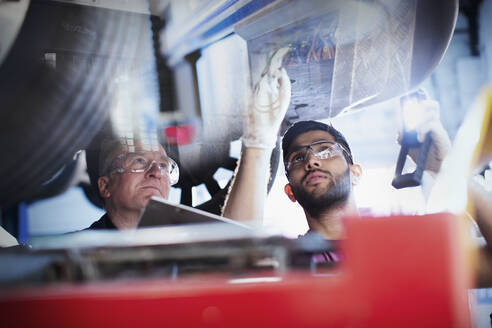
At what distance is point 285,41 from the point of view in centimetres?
185

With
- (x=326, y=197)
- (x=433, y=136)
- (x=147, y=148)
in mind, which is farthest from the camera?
(x=147, y=148)

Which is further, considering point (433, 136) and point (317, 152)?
point (317, 152)

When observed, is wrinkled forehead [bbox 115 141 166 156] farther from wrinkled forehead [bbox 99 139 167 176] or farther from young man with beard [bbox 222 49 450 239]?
young man with beard [bbox 222 49 450 239]

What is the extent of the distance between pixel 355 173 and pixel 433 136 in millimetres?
377

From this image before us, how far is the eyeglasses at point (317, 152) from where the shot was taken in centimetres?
186

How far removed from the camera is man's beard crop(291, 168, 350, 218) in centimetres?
186

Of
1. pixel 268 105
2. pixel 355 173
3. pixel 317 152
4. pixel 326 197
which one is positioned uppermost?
pixel 268 105

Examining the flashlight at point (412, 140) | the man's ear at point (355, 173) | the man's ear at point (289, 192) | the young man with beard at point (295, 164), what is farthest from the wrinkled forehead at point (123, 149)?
the flashlight at point (412, 140)

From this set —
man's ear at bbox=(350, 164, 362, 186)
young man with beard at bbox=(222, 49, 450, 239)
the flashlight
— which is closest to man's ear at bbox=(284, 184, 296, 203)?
young man with beard at bbox=(222, 49, 450, 239)

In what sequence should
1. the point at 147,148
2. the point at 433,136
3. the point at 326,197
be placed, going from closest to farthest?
the point at 433,136, the point at 326,197, the point at 147,148

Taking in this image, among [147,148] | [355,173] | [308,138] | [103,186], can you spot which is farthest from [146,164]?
[355,173]

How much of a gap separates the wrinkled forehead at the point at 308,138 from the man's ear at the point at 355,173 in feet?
0.53

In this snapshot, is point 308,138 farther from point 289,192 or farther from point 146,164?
point 146,164

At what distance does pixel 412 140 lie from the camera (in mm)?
1773
